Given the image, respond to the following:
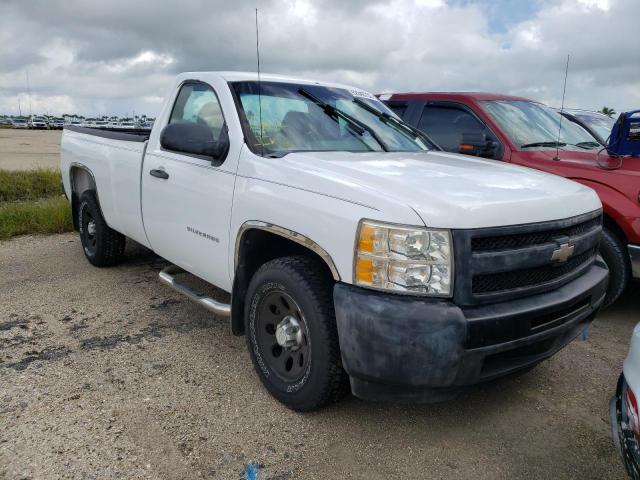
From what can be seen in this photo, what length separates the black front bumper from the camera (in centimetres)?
241

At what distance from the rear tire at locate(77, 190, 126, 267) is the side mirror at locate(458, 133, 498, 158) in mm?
3605

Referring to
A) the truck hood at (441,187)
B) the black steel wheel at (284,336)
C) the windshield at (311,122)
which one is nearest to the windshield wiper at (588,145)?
the windshield at (311,122)

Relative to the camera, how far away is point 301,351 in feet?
10.0

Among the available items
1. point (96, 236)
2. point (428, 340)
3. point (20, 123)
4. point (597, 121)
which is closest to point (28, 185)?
point (96, 236)

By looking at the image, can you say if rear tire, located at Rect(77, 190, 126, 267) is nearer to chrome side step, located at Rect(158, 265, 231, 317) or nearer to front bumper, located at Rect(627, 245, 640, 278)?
chrome side step, located at Rect(158, 265, 231, 317)

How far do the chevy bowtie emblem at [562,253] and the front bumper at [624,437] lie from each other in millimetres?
655

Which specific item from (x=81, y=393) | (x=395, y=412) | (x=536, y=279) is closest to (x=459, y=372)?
(x=536, y=279)

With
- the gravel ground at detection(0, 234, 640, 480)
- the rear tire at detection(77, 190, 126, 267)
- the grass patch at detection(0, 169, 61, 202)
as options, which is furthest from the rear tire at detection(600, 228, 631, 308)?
the grass patch at detection(0, 169, 61, 202)

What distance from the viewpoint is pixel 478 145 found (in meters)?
5.58

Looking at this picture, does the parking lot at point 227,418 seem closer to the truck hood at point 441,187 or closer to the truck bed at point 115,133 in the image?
the truck hood at point 441,187

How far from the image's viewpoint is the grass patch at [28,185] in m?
12.2

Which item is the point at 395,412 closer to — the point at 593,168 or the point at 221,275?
the point at 221,275

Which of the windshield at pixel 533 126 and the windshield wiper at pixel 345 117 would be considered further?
the windshield at pixel 533 126

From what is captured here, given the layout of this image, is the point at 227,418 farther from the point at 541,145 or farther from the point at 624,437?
the point at 541,145
